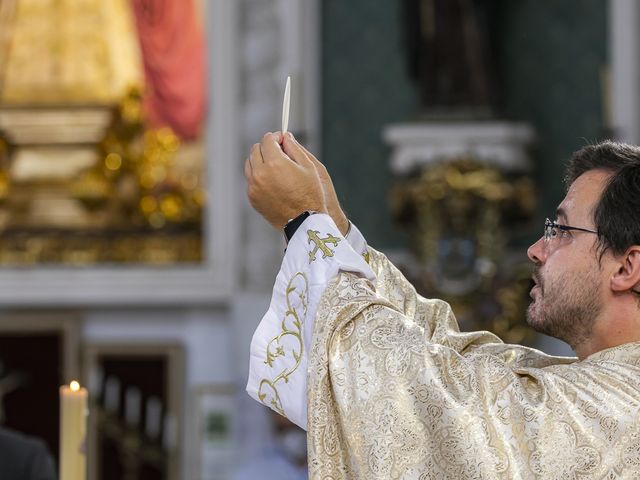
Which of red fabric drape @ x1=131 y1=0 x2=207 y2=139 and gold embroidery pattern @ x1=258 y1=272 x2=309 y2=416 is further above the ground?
red fabric drape @ x1=131 y1=0 x2=207 y2=139

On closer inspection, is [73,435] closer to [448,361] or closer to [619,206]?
[448,361]

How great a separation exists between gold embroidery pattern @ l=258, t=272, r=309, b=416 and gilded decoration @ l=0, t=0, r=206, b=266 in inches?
171

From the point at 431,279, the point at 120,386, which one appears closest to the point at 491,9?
the point at 431,279

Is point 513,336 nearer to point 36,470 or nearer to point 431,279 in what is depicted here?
point 431,279

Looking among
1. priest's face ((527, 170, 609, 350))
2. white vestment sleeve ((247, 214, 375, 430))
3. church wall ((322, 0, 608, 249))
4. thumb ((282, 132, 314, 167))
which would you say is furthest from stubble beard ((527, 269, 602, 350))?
church wall ((322, 0, 608, 249))

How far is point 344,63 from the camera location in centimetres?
605

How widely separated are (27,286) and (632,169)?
4667mm

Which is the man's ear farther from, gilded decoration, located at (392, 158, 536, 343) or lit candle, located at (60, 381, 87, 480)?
gilded decoration, located at (392, 158, 536, 343)

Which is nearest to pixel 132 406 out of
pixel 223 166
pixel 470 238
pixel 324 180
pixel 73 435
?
pixel 223 166

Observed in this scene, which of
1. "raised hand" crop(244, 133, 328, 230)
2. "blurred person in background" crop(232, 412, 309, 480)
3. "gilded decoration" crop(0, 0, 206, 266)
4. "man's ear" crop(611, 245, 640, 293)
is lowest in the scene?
"blurred person in background" crop(232, 412, 309, 480)

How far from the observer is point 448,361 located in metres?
1.92

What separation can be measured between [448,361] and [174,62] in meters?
4.71

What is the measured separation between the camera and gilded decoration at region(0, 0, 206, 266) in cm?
642

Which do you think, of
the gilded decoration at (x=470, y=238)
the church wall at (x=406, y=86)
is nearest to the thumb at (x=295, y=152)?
the gilded decoration at (x=470, y=238)
